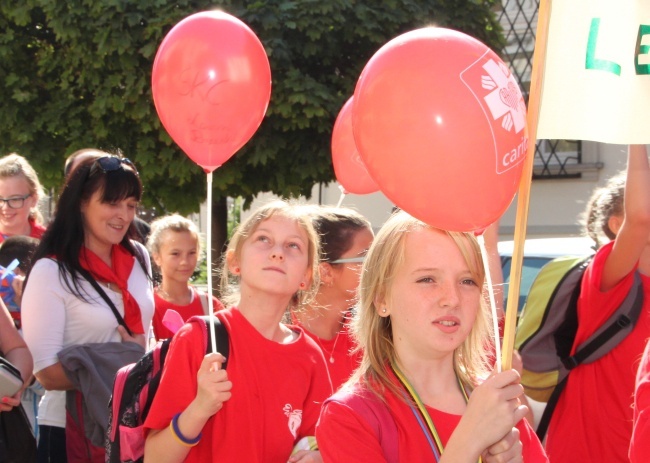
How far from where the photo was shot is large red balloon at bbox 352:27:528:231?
1.98 meters

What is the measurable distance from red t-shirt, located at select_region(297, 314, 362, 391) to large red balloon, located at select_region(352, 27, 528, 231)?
1114mm

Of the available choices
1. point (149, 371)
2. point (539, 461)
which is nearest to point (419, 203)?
point (539, 461)

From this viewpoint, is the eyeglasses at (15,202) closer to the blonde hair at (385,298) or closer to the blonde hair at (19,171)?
the blonde hair at (19,171)

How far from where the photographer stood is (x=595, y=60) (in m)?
2.52

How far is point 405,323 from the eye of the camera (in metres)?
2.13

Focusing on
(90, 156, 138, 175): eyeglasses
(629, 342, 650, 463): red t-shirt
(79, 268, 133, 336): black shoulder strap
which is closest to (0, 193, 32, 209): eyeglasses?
(90, 156, 138, 175): eyeglasses

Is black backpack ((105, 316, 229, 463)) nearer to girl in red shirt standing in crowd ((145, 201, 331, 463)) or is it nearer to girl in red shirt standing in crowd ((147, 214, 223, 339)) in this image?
girl in red shirt standing in crowd ((145, 201, 331, 463))

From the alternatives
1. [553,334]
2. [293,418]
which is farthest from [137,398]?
[553,334]

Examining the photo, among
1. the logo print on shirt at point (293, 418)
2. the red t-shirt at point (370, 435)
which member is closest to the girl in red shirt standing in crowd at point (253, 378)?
the logo print on shirt at point (293, 418)

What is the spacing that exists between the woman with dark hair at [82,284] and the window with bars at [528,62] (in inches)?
399

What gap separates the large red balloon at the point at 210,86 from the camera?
118 inches

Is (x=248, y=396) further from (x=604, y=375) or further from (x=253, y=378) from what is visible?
(x=604, y=375)

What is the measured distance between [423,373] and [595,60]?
1068 millimetres

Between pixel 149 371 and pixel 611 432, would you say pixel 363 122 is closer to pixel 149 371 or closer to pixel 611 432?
pixel 149 371
